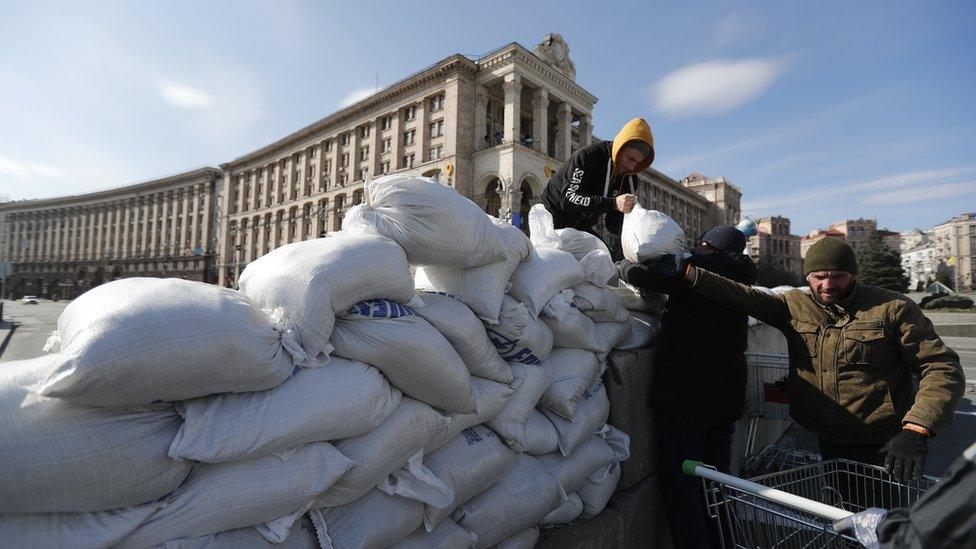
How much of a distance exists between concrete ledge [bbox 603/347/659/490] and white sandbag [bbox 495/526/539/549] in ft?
2.34

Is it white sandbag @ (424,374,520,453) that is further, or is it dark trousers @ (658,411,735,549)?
dark trousers @ (658,411,735,549)

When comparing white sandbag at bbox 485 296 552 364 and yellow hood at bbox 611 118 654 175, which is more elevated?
yellow hood at bbox 611 118 654 175

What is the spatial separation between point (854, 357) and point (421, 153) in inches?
1496

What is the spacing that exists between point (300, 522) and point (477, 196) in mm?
34951

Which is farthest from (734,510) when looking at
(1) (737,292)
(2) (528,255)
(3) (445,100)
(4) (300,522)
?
(3) (445,100)

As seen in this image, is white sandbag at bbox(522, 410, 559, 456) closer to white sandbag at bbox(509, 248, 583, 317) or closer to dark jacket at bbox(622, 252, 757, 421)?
white sandbag at bbox(509, 248, 583, 317)

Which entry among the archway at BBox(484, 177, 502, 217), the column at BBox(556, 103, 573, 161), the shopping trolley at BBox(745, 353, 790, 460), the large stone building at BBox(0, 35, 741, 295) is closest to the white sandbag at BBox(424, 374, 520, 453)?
the shopping trolley at BBox(745, 353, 790, 460)

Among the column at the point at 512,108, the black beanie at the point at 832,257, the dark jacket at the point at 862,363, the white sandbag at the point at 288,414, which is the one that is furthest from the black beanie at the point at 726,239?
the column at the point at 512,108

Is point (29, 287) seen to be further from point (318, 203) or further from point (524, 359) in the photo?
point (524, 359)

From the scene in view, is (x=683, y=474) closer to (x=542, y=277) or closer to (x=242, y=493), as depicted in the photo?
(x=542, y=277)

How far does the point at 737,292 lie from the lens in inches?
88.0

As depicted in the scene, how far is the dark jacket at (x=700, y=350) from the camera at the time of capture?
2291 millimetres

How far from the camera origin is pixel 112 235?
7294cm

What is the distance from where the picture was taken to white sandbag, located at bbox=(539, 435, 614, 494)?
6.43ft
